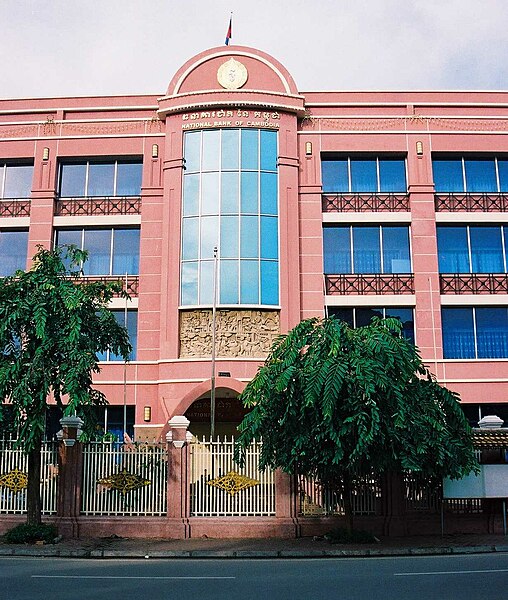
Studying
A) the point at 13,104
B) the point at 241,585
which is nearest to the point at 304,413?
the point at 241,585

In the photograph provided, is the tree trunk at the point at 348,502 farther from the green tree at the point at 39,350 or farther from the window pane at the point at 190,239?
the window pane at the point at 190,239

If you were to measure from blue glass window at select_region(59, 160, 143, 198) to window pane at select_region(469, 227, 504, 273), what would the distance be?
1351cm

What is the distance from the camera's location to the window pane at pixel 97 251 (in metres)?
29.4

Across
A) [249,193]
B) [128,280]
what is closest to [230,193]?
[249,193]

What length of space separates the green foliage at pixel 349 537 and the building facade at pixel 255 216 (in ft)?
31.9

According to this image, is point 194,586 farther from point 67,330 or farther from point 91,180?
point 91,180

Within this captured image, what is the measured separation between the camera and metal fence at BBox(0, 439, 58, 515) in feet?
60.7

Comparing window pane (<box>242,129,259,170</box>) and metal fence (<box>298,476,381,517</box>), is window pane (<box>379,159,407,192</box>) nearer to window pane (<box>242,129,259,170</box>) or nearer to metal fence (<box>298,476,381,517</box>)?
window pane (<box>242,129,259,170</box>)

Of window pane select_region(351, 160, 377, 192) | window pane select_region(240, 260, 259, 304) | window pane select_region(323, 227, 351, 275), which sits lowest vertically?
window pane select_region(240, 260, 259, 304)

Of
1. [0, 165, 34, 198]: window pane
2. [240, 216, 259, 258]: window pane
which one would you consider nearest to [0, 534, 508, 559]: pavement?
[240, 216, 259, 258]: window pane

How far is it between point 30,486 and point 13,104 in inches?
723

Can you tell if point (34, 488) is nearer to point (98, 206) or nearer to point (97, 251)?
point (97, 251)

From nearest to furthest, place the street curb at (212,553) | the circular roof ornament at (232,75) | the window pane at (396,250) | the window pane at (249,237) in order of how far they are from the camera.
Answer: the street curb at (212,553)
the window pane at (249,237)
the circular roof ornament at (232,75)
the window pane at (396,250)

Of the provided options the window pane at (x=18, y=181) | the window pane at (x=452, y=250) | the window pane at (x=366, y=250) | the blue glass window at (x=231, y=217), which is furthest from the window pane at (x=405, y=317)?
the window pane at (x=18, y=181)
